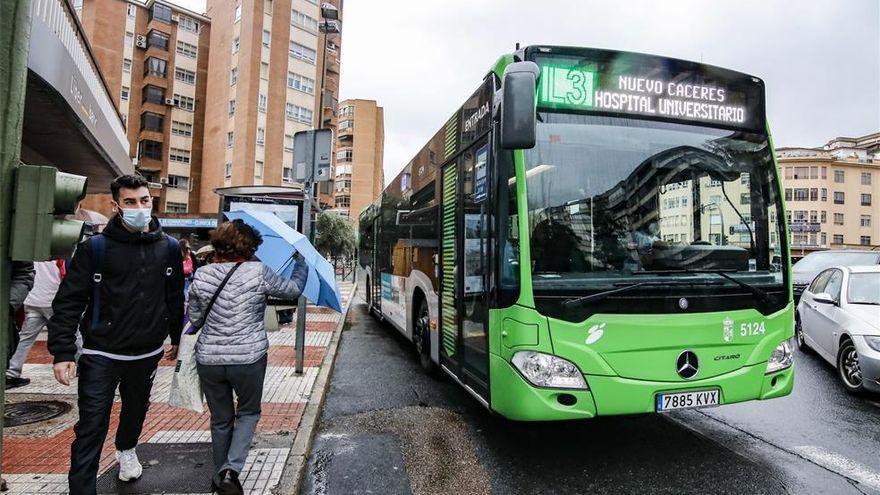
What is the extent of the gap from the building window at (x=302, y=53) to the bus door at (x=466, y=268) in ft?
141

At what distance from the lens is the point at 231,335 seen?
10.4 ft

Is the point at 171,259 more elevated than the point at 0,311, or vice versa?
the point at 171,259

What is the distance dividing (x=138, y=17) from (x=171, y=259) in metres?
56.0

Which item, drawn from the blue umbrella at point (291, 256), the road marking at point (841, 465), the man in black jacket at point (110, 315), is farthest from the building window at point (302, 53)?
the road marking at point (841, 465)

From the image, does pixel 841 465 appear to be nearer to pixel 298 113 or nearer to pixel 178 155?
pixel 298 113

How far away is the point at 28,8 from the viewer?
8.30ft

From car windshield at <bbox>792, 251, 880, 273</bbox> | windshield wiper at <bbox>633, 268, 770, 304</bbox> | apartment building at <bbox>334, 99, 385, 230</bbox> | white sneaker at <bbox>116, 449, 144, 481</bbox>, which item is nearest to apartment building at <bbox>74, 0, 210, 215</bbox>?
apartment building at <bbox>334, 99, 385, 230</bbox>

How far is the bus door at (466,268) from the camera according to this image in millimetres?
4207

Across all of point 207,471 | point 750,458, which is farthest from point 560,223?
point 207,471

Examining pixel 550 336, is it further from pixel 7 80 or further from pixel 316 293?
pixel 7 80

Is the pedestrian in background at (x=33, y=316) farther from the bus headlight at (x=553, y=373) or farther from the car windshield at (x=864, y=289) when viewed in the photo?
the car windshield at (x=864, y=289)

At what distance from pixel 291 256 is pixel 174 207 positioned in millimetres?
48615

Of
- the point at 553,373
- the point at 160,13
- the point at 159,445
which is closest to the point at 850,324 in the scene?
the point at 553,373

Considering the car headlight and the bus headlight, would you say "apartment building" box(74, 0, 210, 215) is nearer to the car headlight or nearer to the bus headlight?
the bus headlight
